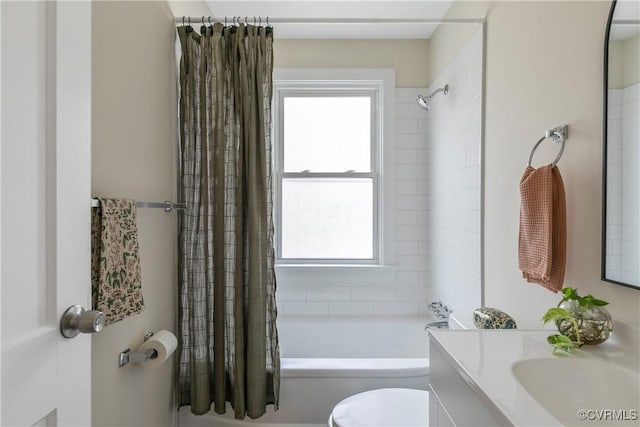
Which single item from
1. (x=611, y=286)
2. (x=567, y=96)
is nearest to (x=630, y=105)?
(x=567, y=96)

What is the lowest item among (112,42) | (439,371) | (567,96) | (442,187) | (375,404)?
(375,404)

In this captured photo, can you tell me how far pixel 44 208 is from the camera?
73cm

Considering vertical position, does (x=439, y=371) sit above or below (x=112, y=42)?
below

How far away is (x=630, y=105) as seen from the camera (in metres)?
0.94

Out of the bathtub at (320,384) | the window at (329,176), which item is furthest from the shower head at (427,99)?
the bathtub at (320,384)

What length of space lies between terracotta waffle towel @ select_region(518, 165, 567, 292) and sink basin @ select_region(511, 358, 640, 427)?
332 millimetres

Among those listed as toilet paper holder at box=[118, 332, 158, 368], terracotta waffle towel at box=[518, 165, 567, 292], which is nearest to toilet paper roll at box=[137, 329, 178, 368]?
toilet paper holder at box=[118, 332, 158, 368]

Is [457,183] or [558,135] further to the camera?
[457,183]

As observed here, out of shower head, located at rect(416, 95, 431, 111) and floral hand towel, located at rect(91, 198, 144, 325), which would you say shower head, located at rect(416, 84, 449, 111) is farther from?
floral hand towel, located at rect(91, 198, 144, 325)

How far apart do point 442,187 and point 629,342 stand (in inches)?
65.0

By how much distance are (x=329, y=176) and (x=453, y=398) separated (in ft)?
7.00

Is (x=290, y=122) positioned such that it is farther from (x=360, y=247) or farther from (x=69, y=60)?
(x=69, y=60)

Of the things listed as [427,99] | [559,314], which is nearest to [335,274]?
[427,99]

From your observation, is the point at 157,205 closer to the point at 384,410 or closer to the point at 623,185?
the point at 384,410
